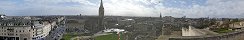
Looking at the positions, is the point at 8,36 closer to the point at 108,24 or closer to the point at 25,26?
the point at 25,26

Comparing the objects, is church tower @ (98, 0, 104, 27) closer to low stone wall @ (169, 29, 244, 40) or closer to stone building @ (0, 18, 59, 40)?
stone building @ (0, 18, 59, 40)

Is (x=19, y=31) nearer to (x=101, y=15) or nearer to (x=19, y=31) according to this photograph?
(x=19, y=31)

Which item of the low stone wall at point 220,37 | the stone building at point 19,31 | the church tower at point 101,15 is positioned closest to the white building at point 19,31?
the stone building at point 19,31

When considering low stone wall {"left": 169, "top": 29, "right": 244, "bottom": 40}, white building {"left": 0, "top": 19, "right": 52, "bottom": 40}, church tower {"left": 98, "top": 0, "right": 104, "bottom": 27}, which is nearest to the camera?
low stone wall {"left": 169, "top": 29, "right": 244, "bottom": 40}

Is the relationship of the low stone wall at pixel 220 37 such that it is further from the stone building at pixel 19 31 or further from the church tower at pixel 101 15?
the church tower at pixel 101 15

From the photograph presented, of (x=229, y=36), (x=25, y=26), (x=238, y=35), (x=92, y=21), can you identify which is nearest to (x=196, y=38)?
(x=229, y=36)

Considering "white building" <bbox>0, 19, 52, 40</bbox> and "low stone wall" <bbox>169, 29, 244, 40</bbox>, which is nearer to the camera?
"low stone wall" <bbox>169, 29, 244, 40</bbox>

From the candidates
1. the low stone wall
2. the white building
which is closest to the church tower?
the white building

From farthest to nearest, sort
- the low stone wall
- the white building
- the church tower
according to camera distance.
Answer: the church tower
the white building
the low stone wall

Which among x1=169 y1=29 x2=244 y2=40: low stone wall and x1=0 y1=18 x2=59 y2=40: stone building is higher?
x1=169 y1=29 x2=244 y2=40: low stone wall

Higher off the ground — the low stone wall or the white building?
the low stone wall

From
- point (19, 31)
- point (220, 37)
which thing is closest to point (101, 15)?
point (19, 31)
